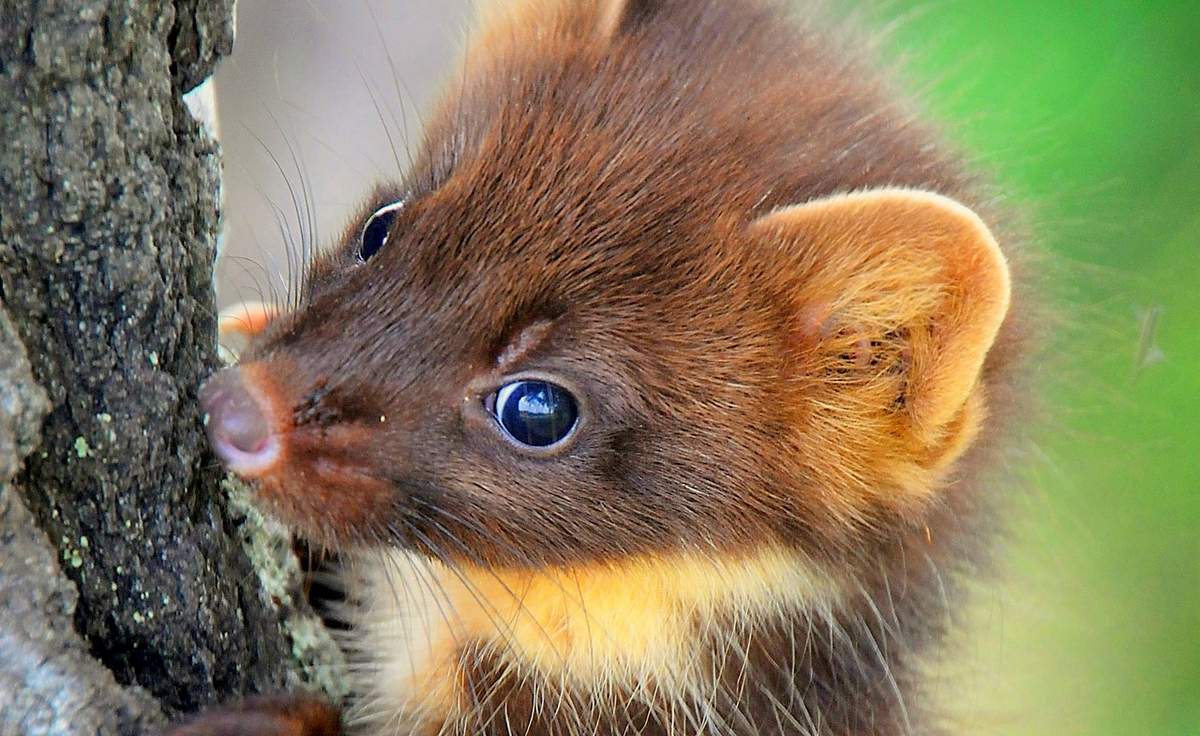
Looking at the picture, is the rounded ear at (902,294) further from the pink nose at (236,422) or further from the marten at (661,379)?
the pink nose at (236,422)

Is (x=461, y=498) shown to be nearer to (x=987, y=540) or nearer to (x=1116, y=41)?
(x=987, y=540)

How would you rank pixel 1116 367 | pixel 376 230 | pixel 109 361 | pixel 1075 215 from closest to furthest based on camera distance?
pixel 109 361 → pixel 376 230 → pixel 1116 367 → pixel 1075 215

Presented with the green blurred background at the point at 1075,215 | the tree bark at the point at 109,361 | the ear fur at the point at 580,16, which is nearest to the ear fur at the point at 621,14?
the ear fur at the point at 580,16

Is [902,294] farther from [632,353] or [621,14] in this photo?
[621,14]

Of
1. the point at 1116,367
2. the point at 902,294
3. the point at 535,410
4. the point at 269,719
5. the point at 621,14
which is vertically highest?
the point at 621,14

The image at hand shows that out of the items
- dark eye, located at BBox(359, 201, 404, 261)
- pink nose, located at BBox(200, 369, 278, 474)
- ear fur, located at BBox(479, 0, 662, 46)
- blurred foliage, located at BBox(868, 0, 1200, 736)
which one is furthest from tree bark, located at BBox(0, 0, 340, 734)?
blurred foliage, located at BBox(868, 0, 1200, 736)

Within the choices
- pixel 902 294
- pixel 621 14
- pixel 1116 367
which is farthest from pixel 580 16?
pixel 1116 367

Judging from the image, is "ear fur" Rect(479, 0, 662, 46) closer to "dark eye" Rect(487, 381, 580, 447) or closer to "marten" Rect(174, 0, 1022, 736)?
"marten" Rect(174, 0, 1022, 736)
